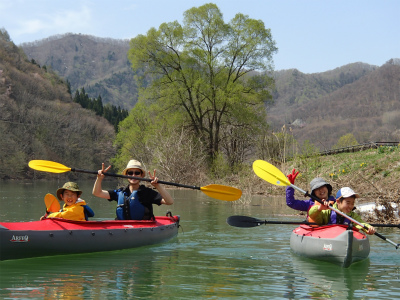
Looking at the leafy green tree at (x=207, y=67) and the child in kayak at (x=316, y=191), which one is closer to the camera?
the child in kayak at (x=316, y=191)

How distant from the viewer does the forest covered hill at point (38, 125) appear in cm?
5359

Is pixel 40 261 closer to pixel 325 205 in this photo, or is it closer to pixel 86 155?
pixel 325 205

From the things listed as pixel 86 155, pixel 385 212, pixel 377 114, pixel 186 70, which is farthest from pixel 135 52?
pixel 377 114

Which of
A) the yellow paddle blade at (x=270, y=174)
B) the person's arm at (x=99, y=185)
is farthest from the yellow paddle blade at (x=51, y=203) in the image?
the yellow paddle blade at (x=270, y=174)

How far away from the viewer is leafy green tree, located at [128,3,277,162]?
3338 cm

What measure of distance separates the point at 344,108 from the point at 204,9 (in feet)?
384

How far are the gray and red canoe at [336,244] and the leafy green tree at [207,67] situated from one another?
23990 mm

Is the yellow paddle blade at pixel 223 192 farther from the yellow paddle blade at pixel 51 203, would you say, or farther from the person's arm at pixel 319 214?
the yellow paddle blade at pixel 51 203

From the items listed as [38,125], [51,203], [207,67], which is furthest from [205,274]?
[38,125]

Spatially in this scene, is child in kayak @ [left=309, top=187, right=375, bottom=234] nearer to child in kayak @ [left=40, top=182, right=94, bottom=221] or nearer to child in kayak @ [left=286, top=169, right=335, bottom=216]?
child in kayak @ [left=286, top=169, right=335, bottom=216]

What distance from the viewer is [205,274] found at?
7887 millimetres

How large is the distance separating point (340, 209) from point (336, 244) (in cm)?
70

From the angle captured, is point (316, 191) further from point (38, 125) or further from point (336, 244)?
point (38, 125)

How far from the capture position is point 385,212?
12.7 meters
